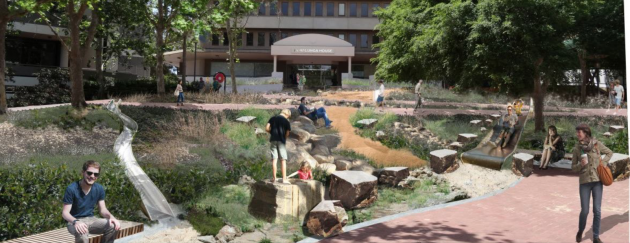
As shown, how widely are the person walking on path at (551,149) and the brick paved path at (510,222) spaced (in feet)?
8.43

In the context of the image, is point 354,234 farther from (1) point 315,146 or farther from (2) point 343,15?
(2) point 343,15

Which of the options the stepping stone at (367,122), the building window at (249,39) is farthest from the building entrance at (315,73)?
the stepping stone at (367,122)

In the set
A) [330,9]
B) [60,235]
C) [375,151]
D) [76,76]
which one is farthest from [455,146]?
[330,9]

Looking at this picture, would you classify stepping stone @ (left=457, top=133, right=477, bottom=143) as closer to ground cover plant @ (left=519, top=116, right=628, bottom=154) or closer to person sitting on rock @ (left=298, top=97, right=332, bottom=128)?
ground cover plant @ (left=519, top=116, right=628, bottom=154)

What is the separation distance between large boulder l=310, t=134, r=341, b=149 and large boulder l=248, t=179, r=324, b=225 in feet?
19.7

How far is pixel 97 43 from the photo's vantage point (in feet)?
99.0

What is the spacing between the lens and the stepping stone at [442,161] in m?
13.3

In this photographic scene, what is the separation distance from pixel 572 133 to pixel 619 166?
7201mm

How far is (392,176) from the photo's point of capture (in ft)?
39.6

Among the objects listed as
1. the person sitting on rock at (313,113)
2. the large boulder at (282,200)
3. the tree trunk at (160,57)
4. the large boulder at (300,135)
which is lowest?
the large boulder at (282,200)

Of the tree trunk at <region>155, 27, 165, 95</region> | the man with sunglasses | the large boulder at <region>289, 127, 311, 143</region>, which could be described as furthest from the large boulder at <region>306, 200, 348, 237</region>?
the tree trunk at <region>155, 27, 165, 95</region>

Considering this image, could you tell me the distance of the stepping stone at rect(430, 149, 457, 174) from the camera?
525 inches

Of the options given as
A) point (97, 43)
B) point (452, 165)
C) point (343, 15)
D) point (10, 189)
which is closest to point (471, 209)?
point (452, 165)

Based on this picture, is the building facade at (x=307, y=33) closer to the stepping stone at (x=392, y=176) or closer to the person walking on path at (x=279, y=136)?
the stepping stone at (x=392, y=176)
